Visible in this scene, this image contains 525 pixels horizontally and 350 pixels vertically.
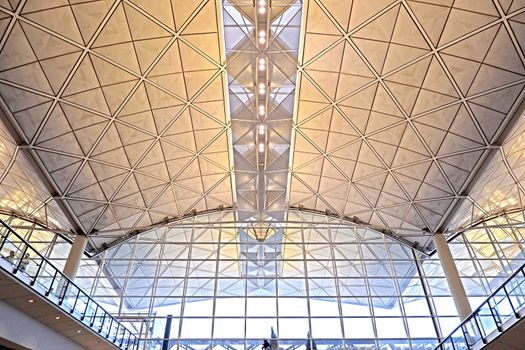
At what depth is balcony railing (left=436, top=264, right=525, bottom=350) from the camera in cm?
1556

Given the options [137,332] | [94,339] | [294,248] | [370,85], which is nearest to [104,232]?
[137,332]

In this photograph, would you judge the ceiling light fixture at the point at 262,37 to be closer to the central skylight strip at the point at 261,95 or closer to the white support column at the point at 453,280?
the central skylight strip at the point at 261,95

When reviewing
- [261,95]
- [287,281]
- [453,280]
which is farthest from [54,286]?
[453,280]

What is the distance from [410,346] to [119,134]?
1019 inches

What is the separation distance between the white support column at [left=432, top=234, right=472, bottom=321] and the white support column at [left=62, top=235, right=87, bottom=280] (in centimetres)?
2786

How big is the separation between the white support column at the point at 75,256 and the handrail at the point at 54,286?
6467mm

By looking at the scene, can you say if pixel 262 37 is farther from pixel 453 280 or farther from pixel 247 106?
pixel 453 280

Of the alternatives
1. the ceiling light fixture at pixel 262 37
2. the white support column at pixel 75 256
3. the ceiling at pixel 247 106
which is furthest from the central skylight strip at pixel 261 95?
the white support column at pixel 75 256

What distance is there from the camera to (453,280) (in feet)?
87.8

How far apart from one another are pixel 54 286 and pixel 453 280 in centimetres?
2563

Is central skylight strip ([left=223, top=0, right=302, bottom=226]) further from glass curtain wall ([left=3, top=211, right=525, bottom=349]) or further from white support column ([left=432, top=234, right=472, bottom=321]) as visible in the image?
white support column ([left=432, top=234, right=472, bottom=321])

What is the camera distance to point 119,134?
83.8 ft

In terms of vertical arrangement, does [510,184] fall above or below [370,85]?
below

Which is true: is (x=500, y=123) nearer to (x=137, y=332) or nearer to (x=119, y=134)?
(x=119, y=134)
